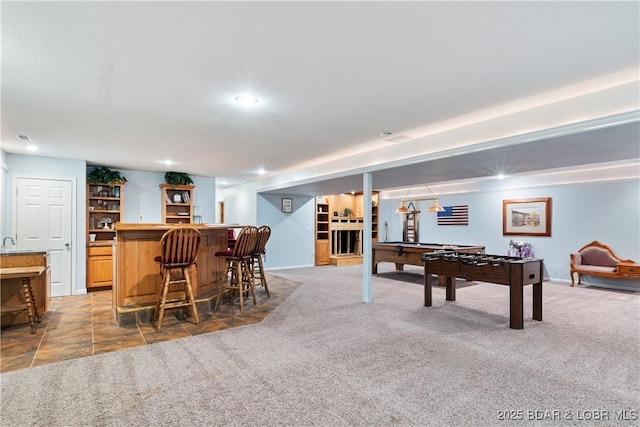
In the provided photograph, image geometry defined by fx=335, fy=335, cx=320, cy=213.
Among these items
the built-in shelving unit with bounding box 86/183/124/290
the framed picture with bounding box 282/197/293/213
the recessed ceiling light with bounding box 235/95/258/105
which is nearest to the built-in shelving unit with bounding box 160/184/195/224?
the built-in shelving unit with bounding box 86/183/124/290

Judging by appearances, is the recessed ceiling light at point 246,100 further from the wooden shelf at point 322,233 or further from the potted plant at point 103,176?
the wooden shelf at point 322,233

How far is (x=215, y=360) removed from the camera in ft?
10.1

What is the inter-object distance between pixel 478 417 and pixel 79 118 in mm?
4796

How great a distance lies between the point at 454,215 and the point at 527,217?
1.96 meters

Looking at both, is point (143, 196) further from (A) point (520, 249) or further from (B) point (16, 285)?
(A) point (520, 249)

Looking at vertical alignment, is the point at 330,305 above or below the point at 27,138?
below

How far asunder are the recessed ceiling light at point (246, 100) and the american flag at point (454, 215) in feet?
25.8

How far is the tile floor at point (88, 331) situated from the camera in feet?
10.6

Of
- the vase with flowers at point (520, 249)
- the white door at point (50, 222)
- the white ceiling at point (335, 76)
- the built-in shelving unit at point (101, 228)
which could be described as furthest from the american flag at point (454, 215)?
the white door at point (50, 222)

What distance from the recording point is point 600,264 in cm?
689

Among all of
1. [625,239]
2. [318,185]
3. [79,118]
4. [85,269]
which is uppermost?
[79,118]

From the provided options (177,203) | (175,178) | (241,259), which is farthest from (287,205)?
(241,259)

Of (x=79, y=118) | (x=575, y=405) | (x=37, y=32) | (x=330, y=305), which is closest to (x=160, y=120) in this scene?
(x=79, y=118)

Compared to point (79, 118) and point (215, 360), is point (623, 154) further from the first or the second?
point (79, 118)
